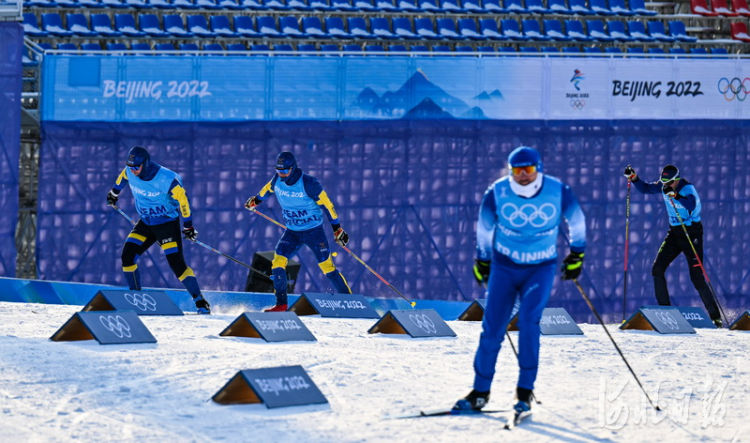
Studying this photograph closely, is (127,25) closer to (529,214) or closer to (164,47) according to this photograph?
(164,47)

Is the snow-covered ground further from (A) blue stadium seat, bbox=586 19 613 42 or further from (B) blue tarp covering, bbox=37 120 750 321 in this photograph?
(A) blue stadium seat, bbox=586 19 613 42

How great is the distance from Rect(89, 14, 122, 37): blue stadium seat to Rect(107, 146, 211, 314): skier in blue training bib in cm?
935

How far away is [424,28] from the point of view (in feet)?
70.7

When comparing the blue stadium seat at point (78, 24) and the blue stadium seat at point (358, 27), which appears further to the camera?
the blue stadium seat at point (358, 27)

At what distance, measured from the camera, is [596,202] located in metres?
18.9

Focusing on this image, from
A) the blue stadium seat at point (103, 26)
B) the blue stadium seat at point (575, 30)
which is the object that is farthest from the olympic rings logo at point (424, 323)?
the blue stadium seat at point (575, 30)

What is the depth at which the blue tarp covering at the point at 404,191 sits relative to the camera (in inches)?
686

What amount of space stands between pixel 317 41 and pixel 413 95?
3.86 metres

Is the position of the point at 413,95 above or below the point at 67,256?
above

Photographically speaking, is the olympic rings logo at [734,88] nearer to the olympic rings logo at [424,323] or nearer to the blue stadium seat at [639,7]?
the blue stadium seat at [639,7]

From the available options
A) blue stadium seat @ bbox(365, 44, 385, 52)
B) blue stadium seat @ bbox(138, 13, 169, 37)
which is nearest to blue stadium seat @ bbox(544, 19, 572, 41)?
blue stadium seat @ bbox(365, 44, 385, 52)

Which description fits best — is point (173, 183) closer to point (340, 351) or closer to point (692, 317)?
point (340, 351)

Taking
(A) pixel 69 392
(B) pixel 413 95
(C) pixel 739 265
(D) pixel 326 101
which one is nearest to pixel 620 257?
(C) pixel 739 265

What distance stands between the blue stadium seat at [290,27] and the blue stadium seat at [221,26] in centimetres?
99
